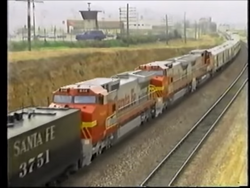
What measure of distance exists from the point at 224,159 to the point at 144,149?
123 centimetres

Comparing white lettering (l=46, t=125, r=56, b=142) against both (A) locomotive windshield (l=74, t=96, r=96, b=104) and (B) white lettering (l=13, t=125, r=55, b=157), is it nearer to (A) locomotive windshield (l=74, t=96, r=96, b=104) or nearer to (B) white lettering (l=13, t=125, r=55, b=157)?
(B) white lettering (l=13, t=125, r=55, b=157)

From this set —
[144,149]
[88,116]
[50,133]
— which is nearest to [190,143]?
[144,149]

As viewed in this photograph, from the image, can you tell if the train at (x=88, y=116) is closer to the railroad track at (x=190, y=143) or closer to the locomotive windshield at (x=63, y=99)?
the locomotive windshield at (x=63, y=99)

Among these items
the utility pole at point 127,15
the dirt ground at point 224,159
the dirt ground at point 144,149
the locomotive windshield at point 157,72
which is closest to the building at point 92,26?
the utility pole at point 127,15

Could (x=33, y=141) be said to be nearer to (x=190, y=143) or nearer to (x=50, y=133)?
(x=50, y=133)

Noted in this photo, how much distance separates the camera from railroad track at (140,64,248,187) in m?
4.79

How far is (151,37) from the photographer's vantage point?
5246 mm

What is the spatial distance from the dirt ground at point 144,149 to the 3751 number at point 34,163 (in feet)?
1.26

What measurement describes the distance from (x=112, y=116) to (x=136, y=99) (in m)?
1.46

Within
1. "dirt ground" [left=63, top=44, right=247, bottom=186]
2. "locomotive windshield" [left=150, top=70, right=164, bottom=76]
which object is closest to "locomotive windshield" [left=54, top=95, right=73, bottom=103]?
"dirt ground" [left=63, top=44, right=247, bottom=186]

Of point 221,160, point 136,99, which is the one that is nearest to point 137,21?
point 221,160

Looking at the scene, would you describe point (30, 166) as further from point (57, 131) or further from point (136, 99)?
point (136, 99)

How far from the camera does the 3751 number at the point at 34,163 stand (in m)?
3.73

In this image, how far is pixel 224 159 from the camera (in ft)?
15.6
